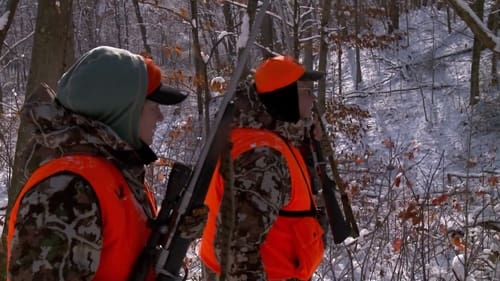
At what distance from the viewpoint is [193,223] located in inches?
71.1

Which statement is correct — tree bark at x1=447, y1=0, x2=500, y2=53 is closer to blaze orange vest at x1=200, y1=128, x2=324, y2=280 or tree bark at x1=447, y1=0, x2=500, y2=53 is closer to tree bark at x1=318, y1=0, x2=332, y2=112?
blaze orange vest at x1=200, y1=128, x2=324, y2=280

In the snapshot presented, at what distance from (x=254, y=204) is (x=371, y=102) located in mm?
18992

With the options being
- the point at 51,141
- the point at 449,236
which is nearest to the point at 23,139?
A: the point at 51,141

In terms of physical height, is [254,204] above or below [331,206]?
A: above

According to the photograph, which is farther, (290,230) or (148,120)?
(290,230)

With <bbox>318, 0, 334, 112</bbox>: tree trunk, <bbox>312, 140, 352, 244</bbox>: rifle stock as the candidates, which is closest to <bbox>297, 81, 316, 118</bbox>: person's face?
<bbox>312, 140, 352, 244</bbox>: rifle stock

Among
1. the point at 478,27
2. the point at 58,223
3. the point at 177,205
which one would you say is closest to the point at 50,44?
the point at 177,205

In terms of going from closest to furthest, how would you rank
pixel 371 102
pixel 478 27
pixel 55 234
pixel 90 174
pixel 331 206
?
pixel 55 234
pixel 90 174
pixel 478 27
pixel 331 206
pixel 371 102

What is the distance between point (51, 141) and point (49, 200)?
0.76 feet

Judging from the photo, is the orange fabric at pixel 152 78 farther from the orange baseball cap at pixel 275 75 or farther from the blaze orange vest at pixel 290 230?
the orange baseball cap at pixel 275 75

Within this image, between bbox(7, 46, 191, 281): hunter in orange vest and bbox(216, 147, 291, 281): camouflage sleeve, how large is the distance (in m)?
0.68

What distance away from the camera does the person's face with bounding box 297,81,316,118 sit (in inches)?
114

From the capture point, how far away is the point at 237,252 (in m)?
2.55

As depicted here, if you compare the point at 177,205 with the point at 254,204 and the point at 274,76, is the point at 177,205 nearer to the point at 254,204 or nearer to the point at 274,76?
the point at 254,204
